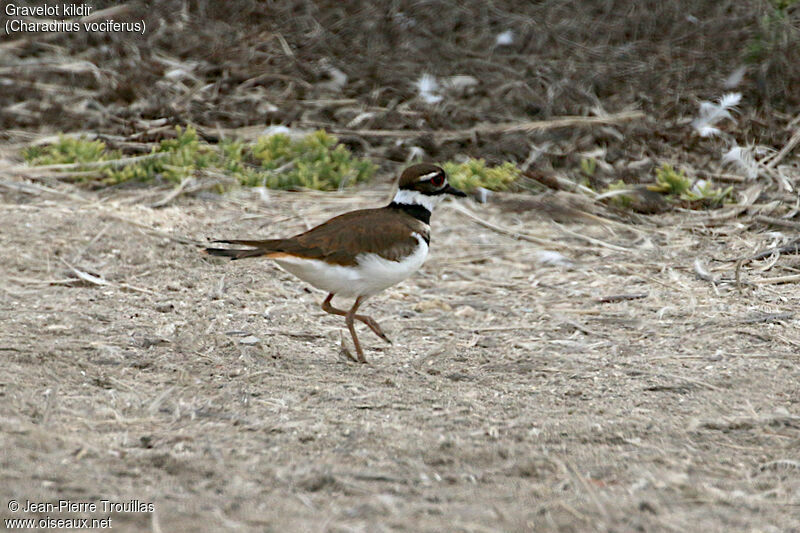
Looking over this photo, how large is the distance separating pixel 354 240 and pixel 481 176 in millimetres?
2819

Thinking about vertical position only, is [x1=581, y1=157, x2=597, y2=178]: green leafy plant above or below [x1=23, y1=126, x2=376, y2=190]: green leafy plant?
above

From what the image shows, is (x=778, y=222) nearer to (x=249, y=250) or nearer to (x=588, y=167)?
(x=588, y=167)

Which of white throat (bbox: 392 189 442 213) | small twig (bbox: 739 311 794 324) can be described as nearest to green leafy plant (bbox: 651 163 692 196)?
→ small twig (bbox: 739 311 794 324)

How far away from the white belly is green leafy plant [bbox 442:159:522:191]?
2.47 m

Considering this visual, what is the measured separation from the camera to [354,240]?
4863 millimetres

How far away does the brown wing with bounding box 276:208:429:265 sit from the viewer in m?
4.79

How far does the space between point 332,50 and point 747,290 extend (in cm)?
544

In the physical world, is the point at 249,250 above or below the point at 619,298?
above

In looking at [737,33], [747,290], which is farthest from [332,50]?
[747,290]

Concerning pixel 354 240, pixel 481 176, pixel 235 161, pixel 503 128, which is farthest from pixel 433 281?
pixel 503 128

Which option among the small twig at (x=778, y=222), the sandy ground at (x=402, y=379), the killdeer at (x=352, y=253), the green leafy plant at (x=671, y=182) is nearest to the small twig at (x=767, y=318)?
the sandy ground at (x=402, y=379)

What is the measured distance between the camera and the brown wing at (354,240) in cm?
479

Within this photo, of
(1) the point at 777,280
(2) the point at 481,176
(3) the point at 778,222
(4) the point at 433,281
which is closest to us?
(1) the point at 777,280

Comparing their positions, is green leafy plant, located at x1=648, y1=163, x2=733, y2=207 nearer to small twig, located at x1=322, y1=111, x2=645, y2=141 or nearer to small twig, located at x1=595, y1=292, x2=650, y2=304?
small twig, located at x1=322, y1=111, x2=645, y2=141
